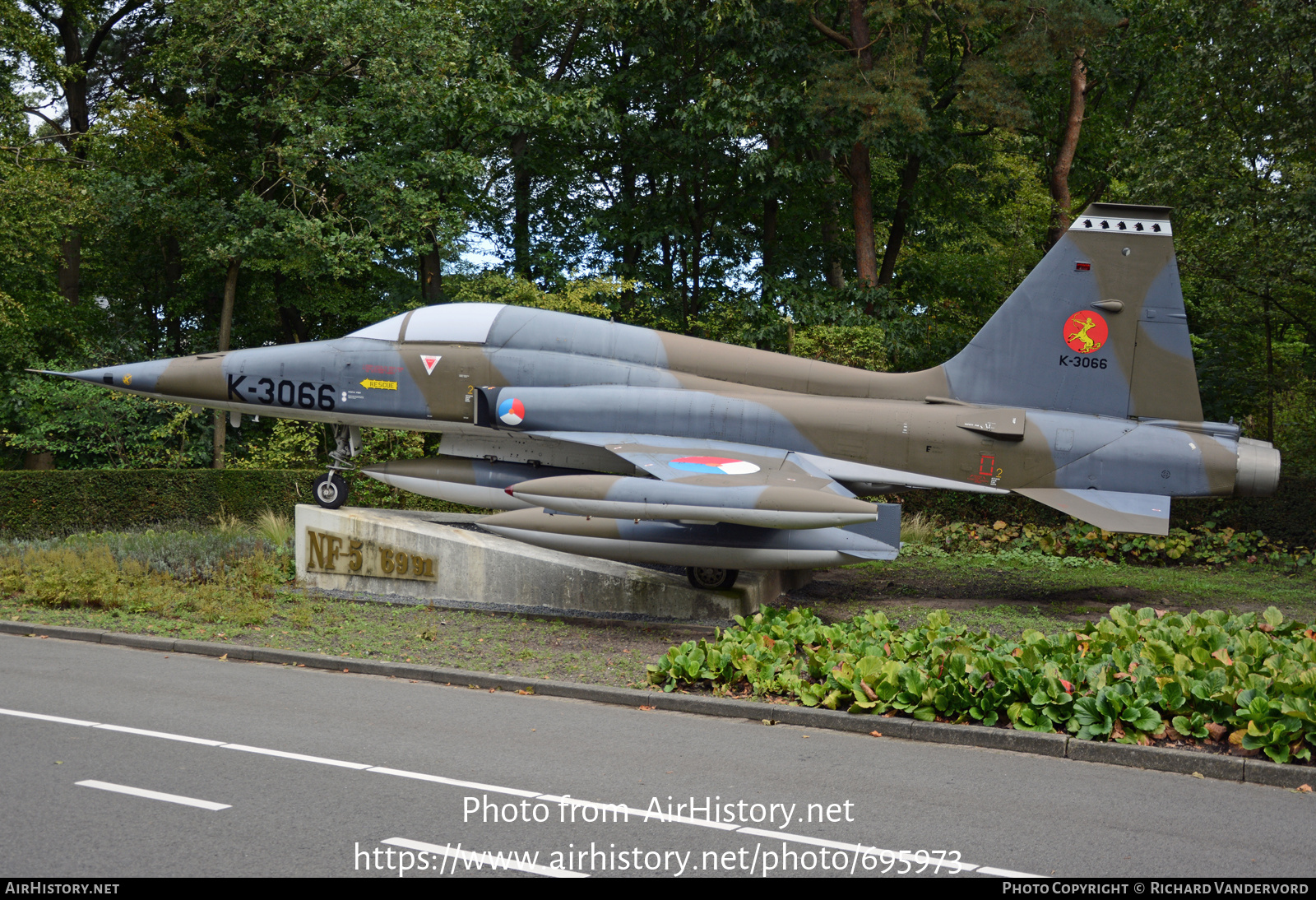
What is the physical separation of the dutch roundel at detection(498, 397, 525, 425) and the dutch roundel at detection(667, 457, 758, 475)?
7.84 ft

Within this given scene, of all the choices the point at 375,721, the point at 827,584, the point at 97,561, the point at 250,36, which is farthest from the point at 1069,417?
the point at 250,36

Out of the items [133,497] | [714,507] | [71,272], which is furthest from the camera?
[71,272]

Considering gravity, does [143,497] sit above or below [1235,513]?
below

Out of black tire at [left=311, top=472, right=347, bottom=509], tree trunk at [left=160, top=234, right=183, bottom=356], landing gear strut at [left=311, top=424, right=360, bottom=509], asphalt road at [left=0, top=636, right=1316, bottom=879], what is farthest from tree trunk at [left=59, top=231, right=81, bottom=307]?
asphalt road at [left=0, top=636, right=1316, bottom=879]

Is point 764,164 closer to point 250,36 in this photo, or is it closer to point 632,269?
point 632,269

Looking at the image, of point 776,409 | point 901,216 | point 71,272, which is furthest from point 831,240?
point 71,272

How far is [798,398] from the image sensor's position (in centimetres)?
1377

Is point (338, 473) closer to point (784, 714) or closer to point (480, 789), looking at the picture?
point (784, 714)

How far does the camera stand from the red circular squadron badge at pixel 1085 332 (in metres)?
13.5

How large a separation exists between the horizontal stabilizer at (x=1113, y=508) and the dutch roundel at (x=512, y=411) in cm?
681

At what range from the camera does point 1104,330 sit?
13.5 m

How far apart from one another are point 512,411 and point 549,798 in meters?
8.12

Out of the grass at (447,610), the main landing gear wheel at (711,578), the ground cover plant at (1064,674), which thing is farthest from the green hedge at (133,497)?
the ground cover plant at (1064,674)

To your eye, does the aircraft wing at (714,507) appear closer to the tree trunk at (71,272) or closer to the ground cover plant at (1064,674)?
the ground cover plant at (1064,674)
